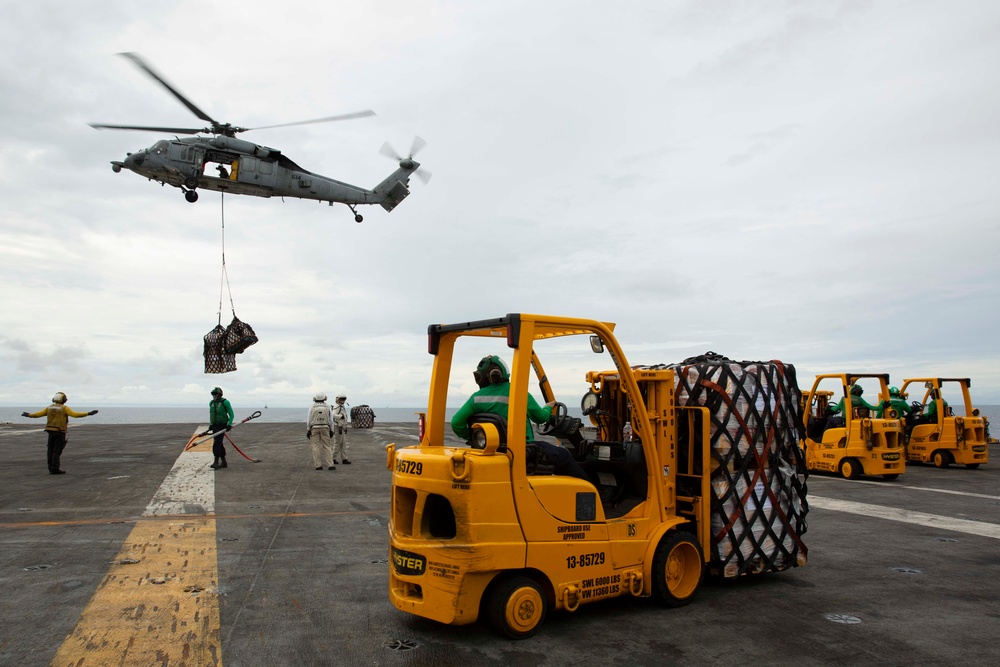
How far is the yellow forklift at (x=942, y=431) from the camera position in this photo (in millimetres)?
16891

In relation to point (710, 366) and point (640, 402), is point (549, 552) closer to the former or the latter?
point (640, 402)

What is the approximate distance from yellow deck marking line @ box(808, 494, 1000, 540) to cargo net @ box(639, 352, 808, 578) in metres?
4.16

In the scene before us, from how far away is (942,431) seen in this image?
1727 centimetres

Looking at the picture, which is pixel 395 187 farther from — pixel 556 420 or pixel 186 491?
pixel 556 420

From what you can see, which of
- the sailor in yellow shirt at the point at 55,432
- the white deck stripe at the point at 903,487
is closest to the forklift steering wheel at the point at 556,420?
the white deck stripe at the point at 903,487

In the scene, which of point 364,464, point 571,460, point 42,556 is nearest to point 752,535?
point 571,460

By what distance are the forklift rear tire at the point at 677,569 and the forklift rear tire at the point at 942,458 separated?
14.9 metres

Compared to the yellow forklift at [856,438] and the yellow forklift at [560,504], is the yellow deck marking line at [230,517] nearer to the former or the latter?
the yellow forklift at [560,504]

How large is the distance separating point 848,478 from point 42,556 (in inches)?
575

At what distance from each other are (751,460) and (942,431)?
14.3 metres

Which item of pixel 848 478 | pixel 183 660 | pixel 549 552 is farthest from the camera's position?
pixel 848 478

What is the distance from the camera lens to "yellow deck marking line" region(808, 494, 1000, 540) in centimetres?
909

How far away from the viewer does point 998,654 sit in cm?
469

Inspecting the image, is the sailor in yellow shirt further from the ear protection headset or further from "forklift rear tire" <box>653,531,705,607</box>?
"forklift rear tire" <box>653,531,705,607</box>
